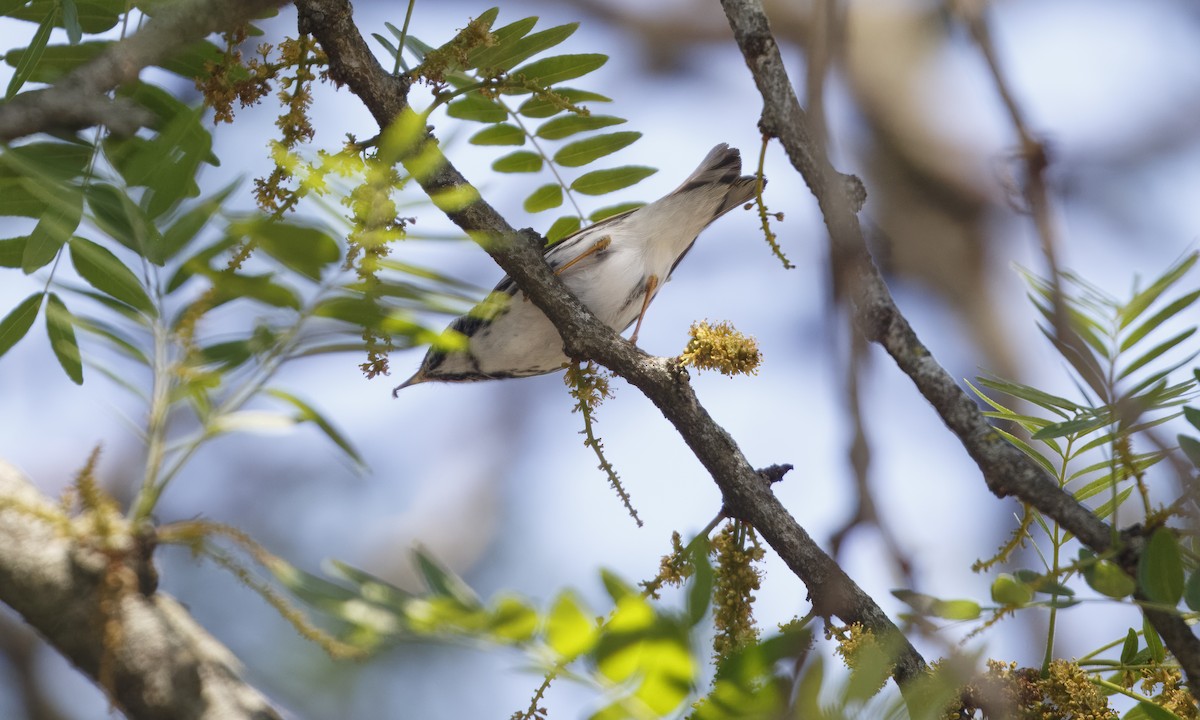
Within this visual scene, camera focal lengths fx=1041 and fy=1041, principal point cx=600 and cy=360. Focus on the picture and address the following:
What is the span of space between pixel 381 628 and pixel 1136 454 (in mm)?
1337

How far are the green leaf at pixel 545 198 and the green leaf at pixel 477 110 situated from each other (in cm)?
32

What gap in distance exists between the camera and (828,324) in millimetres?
1702

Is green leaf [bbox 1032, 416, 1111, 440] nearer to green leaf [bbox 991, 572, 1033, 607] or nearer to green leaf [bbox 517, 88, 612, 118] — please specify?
green leaf [bbox 991, 572, 1033, 607]

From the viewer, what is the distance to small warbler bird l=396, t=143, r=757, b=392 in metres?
4.10

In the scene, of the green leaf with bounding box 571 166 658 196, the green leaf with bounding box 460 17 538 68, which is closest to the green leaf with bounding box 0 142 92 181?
the green leaf with bounding box 460 17 538 68

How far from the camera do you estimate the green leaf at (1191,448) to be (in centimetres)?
171

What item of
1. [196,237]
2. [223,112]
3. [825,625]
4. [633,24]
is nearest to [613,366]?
[825,625]

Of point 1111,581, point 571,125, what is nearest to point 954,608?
point 1111,581

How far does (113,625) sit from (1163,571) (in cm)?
157

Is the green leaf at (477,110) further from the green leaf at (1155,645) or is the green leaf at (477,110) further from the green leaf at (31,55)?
the green leaf at (1155,645)

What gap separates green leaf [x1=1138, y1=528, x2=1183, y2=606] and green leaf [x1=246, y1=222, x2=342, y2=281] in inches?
51.9

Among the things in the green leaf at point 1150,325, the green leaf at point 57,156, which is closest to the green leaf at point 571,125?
the green leaf at point 57,156

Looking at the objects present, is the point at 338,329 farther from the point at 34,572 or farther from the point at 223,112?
the point at 223,112

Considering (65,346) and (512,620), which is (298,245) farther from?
(65,346)
